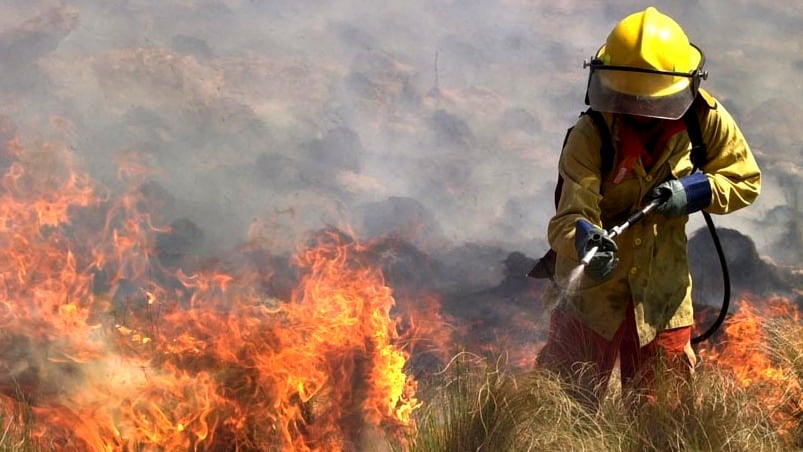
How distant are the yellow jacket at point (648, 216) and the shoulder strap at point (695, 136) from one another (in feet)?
0.06

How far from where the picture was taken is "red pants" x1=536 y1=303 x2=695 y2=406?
10.6ft

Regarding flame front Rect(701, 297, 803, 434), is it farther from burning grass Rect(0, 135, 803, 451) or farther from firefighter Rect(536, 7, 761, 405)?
firefighter Rect(536, 7, 761, 405)

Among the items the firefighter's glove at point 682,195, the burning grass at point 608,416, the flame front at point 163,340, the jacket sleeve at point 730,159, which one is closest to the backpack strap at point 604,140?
the firefighter's glove at point 682,195

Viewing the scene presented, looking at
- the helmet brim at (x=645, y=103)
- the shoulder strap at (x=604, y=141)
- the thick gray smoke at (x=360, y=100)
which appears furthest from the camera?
the thick gray smoke at (x=360, y=100)

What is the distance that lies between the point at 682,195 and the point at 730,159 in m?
0.31

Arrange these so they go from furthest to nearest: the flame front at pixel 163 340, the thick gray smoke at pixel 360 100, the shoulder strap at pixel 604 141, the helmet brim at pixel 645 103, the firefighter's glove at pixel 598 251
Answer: the thick gray smoke at pixel 360 100
the flame front at pixel 163 340
the shoulder strap at pixel 604 141
the helmet brim at pixel 645 103
the firefighter's glove at pixel 598 251

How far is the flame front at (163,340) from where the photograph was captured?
3848 millimetres

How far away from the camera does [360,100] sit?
22.6ft

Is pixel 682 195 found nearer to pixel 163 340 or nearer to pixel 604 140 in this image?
pixel 604 140

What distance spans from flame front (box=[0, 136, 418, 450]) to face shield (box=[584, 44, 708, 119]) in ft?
5.80

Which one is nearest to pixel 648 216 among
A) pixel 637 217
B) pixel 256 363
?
pixel 637 217

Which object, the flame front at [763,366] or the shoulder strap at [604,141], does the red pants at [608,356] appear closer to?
the flame front at [763,366]

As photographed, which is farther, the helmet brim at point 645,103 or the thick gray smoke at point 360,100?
the thick gray smoke at point 360,100

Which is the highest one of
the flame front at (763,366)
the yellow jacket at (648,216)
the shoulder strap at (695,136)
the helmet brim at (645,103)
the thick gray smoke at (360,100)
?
the helmet brim at (645,103)
